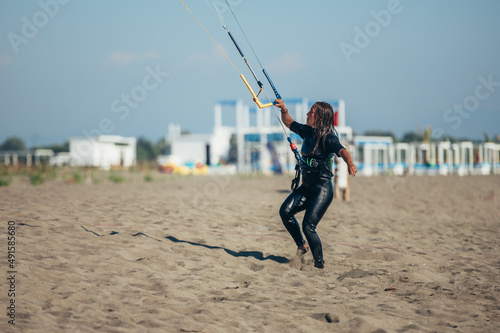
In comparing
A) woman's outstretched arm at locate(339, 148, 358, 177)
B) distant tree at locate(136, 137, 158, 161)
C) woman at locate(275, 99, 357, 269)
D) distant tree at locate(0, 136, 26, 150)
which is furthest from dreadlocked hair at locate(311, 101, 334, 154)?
distant tree at locate(0, 136, 26, 150)

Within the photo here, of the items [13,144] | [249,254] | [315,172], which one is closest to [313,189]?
[315,172]

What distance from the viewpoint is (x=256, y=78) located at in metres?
6.36

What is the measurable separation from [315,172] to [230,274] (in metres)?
1.55

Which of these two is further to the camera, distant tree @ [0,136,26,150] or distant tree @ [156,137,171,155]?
distant tree @ [0,136,26,150]

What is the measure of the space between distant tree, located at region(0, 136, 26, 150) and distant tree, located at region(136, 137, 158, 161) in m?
25.7

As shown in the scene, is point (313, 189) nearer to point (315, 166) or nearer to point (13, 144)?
point (315, 166)

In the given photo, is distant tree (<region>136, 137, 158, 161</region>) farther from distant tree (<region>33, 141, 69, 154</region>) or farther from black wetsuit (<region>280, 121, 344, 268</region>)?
black wetsuit (<region>280, 121, 344, 268</region>)

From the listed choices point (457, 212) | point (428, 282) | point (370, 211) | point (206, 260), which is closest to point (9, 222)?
point (206, 260)

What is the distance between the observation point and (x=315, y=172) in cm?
594

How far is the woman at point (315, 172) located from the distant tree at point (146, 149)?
8282cm

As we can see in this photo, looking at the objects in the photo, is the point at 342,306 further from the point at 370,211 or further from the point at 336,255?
the point at 370,211

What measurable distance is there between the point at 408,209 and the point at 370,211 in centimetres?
171

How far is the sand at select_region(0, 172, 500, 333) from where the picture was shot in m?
4.00

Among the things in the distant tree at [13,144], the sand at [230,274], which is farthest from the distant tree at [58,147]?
the sand at [230,274]
